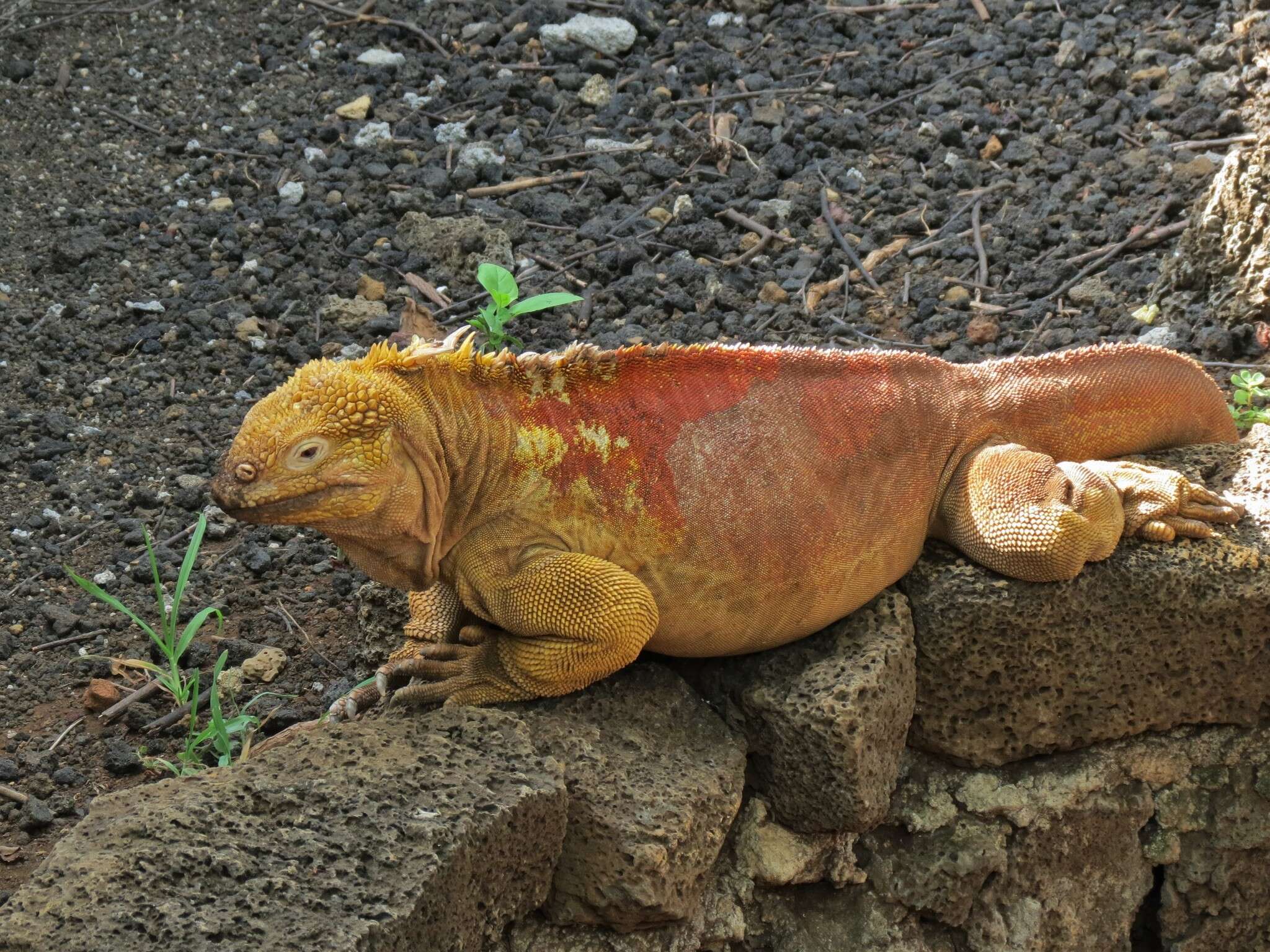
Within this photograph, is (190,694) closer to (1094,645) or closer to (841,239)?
(1094,645)

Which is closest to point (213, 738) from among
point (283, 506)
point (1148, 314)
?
point (283, 506)

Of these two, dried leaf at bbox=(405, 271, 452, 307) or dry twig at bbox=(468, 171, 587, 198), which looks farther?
dry twig at bbox=(468, 171, 587, 198)

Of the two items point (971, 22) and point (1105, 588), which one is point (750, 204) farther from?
point (1105, 588)

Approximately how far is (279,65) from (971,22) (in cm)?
485

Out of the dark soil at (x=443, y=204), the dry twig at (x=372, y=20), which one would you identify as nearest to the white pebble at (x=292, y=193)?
the dark soil at (x=443, y=204)

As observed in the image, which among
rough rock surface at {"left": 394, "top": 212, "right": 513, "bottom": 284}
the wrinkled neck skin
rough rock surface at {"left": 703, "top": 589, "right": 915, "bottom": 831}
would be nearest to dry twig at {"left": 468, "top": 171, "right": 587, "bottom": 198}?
rough rock surface at {"left": 394, "top": 212, "right": 513, "bottom": 284}

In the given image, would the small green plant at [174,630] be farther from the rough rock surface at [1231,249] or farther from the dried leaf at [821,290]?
the rough rock surface at [1231,249]

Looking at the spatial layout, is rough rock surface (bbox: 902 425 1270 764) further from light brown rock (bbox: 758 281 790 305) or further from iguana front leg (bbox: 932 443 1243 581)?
light brown rock (bbox: 758 281 790 305)

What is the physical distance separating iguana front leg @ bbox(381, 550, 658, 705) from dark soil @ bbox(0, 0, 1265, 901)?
1.26m

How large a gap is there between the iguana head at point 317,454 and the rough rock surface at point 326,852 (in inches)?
28.2

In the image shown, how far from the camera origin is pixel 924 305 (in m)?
7.67

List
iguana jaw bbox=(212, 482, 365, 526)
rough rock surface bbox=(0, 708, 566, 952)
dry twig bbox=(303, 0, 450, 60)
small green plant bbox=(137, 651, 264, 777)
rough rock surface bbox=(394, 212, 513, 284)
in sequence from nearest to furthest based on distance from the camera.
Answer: rough rock surface bbox=(0, 708, 566, 952), iguana jaw bbox=(212, 482, 365, 526), small green plant bbox=(137, 651, 264, 777), rough rock surface bbox=(394, 212, 513, 284), dry twig bbox=(303, 0, 450, 60)

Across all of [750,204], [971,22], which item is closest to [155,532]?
[750,204]

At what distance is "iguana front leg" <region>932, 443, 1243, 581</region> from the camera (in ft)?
15.5
